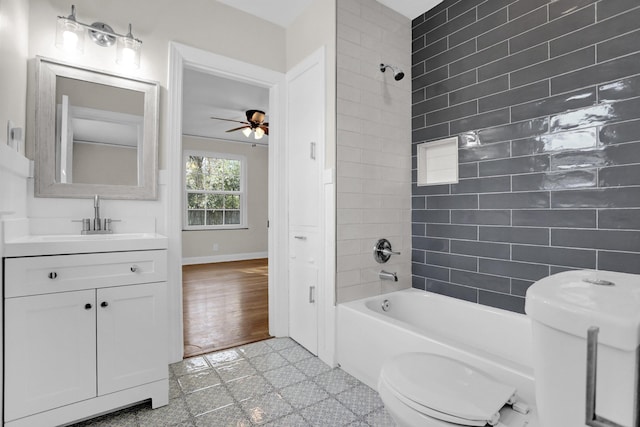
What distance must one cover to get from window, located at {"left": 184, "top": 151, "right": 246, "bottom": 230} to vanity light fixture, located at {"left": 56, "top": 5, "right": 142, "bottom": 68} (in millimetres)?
4153

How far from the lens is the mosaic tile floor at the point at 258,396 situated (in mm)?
1566

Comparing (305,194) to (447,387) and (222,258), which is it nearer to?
(447,387)

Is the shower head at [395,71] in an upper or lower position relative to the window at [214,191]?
upper

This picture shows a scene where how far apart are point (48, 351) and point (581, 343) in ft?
6.43

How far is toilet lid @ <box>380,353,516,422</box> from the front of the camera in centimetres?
101

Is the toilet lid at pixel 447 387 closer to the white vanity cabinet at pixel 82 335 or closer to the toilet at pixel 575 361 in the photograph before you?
the toilet at pixel 575 361

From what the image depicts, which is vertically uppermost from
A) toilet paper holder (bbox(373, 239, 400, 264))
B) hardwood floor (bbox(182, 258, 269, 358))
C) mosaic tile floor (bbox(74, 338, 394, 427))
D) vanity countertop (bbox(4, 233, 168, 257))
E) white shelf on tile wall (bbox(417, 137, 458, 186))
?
white shelf on tile wall (bbox(417, 137, 458, 186))

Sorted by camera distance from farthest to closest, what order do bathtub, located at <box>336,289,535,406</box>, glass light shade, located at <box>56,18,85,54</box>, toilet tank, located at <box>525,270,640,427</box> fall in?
glass light shade, located at <box>56,18,85,54</box>
bathtub, located at <box>336,289,535,406</box>
toilet tank, located at <box>525,270,640,427</box>

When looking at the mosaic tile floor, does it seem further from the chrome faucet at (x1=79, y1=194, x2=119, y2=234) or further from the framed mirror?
the framed mirror

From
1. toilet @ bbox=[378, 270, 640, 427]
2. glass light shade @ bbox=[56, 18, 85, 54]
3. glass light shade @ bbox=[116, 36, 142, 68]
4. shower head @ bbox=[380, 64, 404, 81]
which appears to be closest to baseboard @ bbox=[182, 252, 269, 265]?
glass light shade @ bbox=[116, 36, 142, 68]

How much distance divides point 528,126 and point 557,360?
154cm

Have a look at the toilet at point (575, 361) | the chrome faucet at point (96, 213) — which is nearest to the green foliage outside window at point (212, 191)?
the chrome faucet at point (96, 213)

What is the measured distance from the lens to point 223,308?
335 cm

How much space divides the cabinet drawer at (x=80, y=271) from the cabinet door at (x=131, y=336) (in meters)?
0.05
